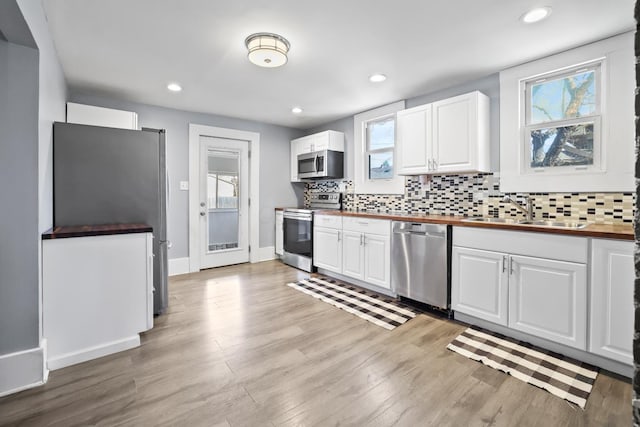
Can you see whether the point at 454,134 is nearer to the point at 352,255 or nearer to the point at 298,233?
the point at 352,255

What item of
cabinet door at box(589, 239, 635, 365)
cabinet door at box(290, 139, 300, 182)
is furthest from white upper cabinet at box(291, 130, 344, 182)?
cabinet door at box(589, 239, 635, 365)

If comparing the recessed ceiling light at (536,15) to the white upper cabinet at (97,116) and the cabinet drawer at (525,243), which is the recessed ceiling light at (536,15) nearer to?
the cabinet drawer at (525,243)

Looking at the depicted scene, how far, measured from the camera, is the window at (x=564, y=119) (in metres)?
2.37

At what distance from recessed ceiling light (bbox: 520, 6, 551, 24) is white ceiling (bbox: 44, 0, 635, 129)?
5 centimetres

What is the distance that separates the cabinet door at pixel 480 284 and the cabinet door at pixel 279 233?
9.49 feet

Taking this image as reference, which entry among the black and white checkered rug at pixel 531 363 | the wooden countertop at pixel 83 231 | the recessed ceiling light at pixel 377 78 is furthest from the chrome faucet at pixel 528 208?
the wooden countertop at pixel 83 231

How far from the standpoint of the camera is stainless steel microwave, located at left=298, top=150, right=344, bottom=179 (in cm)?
438

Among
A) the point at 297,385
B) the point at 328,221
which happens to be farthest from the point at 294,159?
the point at 297,385

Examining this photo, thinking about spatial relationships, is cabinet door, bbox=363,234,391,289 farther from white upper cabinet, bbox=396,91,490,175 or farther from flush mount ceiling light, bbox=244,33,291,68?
flush mount ceiling light, bbox=244,33,291,68

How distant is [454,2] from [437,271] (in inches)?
79.8

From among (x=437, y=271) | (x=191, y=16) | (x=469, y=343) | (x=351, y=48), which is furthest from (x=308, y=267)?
(x=191, y=16)

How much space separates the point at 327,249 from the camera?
3.91 meters

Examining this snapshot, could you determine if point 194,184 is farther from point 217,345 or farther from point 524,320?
point 524,320

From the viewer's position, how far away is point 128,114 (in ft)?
11.0
